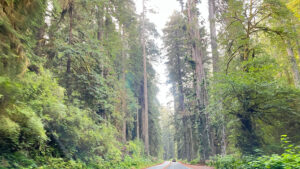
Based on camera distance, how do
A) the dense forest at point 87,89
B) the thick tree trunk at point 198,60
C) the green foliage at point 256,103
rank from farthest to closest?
the thick tree trunk at point 198,60, the green foliage at point 256,103, the dense forest at point 87,89

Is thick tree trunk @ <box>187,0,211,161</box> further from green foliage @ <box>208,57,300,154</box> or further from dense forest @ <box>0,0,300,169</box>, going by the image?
green foliage @ <box>208,57,300,154</box>

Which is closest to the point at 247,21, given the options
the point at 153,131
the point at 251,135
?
the point at 251,135

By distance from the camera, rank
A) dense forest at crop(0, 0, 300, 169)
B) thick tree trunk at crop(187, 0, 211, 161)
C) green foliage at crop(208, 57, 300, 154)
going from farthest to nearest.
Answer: thick tree trunk at crop(187, 0, 211, 161)
green foliage at crop(208, 57, 300, 154)
dense forest at crop(0, 0, 300, 169)

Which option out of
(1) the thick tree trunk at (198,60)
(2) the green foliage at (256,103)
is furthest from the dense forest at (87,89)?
(1) the thick tree trunk at (198,60)

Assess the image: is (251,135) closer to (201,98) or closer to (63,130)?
(63,130)

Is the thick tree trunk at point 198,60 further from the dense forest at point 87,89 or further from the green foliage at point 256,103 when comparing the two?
the green foliage at point 256,103

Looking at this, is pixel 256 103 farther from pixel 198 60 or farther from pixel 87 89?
pixel 198 60

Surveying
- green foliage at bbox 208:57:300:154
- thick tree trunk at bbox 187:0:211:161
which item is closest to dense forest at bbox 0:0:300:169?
green foliage at bbox 208:57:300:154

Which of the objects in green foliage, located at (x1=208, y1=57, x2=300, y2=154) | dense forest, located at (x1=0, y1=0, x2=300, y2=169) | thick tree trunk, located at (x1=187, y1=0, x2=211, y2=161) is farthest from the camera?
thick tree trunk, located at (x1=187, y1=0, x2=211, y2=161)

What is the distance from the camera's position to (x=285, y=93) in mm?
7934

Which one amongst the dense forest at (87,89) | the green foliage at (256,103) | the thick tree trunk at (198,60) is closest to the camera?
the dense forest at (87,89)

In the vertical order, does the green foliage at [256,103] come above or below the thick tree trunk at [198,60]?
below

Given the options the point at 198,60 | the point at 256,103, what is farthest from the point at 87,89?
the point at 198,60

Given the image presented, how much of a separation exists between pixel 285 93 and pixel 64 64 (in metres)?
10.7
